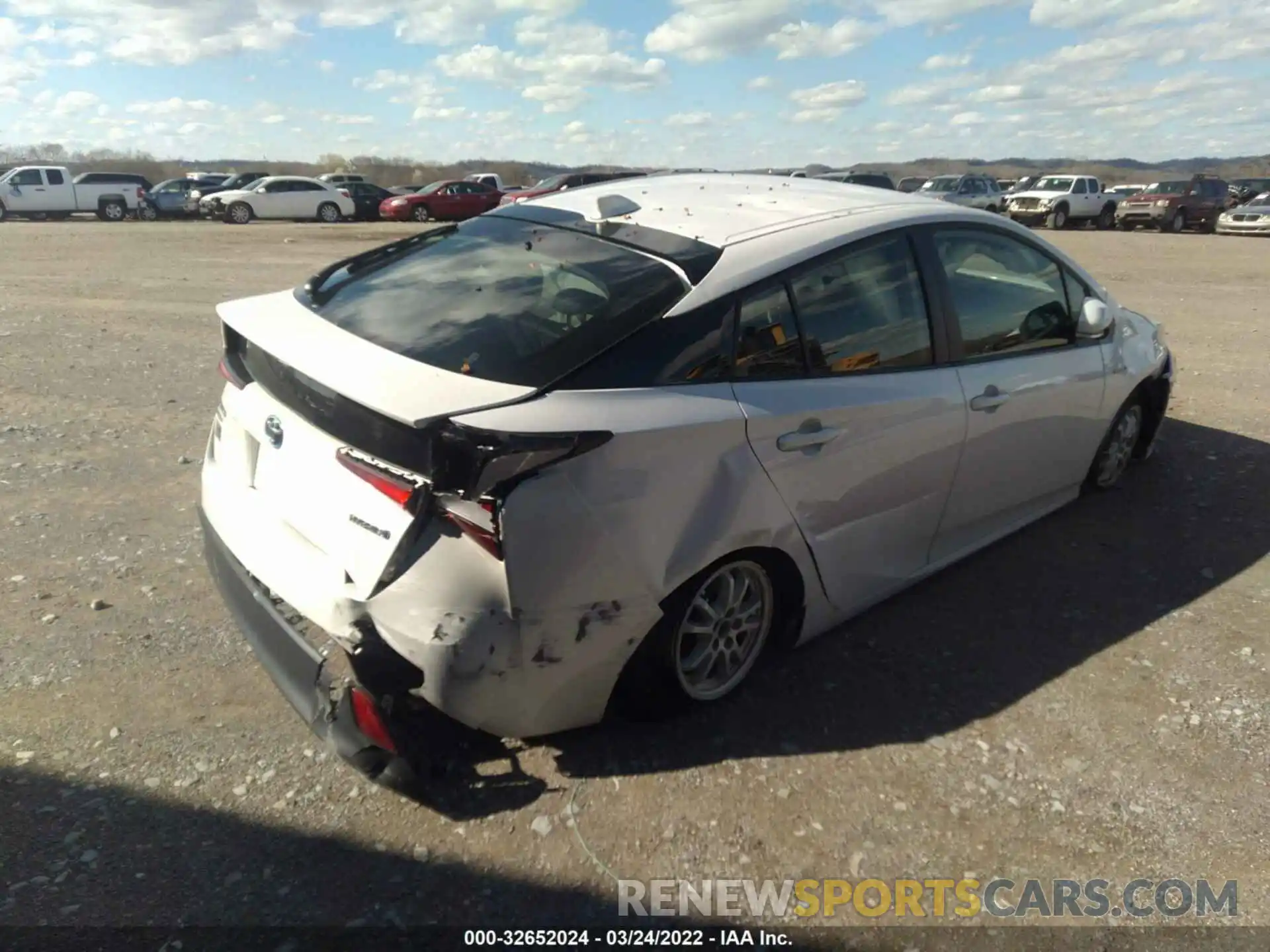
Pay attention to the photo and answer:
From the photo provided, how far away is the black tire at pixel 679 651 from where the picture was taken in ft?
9.01

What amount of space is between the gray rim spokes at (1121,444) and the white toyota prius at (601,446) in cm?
127

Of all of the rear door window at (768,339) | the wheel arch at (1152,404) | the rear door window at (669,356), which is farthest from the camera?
the wheel arch at (1152,404)

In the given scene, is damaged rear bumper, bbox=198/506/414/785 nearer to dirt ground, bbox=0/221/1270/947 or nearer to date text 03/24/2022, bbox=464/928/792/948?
dirt ground, bbox=0/221/1270/947

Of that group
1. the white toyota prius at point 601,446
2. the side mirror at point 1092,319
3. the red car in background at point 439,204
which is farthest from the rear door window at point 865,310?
the red car in background at point 439,204

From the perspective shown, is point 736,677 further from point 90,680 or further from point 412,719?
point 90,680

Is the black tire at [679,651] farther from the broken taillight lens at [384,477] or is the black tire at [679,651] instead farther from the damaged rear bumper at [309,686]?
the broken taillight lens at [384,477]

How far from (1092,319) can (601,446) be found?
299 cm

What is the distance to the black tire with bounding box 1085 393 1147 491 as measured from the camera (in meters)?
4.79

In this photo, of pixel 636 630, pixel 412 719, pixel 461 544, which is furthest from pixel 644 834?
pixel 461 544

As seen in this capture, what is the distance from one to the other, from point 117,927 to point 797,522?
224 centimetres

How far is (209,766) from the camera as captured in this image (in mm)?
2812

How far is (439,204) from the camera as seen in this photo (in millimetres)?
32688

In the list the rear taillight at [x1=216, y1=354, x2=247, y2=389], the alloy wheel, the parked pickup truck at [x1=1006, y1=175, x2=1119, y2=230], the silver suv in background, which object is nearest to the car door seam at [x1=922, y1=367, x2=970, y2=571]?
the alloy wheel

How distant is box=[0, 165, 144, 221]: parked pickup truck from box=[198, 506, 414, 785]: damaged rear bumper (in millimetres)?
35303
